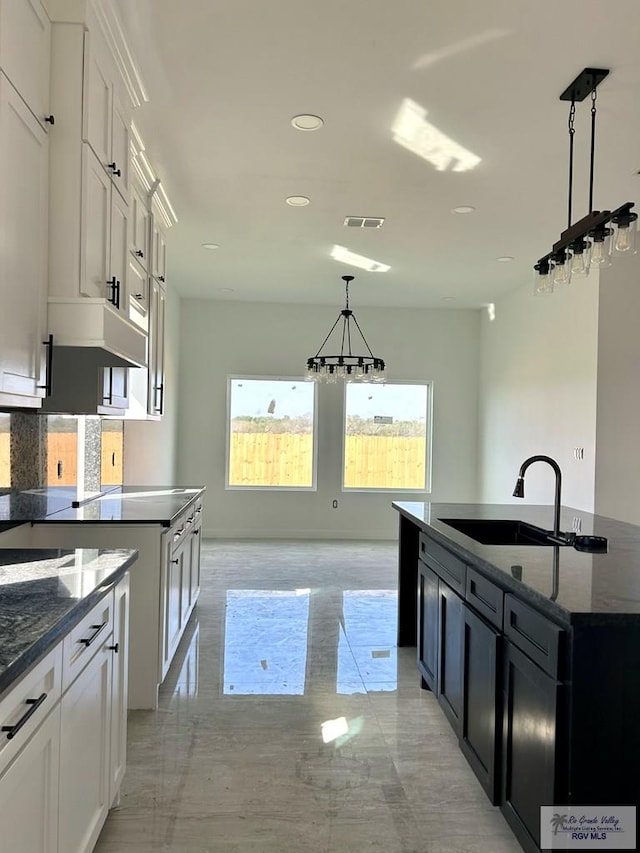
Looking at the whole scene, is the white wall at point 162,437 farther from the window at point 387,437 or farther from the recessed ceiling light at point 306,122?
the recessed ceiling light at point 306,122

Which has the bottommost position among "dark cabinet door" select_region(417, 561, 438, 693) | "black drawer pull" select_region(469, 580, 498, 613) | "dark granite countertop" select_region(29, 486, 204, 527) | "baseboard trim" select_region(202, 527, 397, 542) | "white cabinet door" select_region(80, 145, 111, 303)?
"baseboard trim" select_region(202, 527, 397, 542)

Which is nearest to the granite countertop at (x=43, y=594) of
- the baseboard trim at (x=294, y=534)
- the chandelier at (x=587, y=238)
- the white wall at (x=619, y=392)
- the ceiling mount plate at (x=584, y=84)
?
the chandelier at (x=587, y=238)

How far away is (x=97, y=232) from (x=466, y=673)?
2.32 meters

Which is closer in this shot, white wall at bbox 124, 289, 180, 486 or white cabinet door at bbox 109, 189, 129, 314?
white cabinet door at bbox 109, 189, 129, 314

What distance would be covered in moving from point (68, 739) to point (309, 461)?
259 inches

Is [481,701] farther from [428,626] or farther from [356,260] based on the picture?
[356,260]

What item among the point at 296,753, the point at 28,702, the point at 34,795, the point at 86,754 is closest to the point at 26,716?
the point at 28,702

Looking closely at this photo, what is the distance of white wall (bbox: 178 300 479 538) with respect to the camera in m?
7.96

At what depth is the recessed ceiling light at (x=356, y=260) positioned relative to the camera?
5535 mm

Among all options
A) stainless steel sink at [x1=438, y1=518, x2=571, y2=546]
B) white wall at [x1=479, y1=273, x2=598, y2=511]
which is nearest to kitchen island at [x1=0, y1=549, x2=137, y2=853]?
stainless steel sink at [x1=438, y1=518, x2=571, y2=546]

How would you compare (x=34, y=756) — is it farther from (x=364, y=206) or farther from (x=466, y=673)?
(x=364, y=206)

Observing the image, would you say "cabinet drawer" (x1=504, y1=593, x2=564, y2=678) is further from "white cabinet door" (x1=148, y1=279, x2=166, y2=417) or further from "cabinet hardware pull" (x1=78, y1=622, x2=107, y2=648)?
"white cabinet door" (x1=148, y1=279, x2=166, y2=417)

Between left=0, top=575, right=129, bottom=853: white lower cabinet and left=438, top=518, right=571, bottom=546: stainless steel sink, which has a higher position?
left=438, top=518, right=571, bottom=546: stainless steel sink

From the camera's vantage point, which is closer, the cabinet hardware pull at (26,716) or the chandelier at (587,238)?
the cabinet hardware pull at (26,716)
